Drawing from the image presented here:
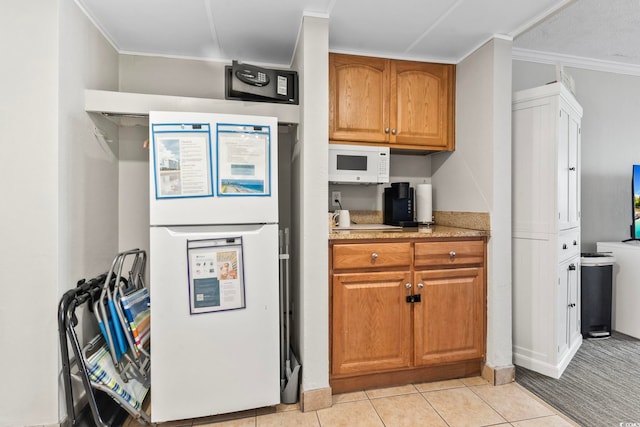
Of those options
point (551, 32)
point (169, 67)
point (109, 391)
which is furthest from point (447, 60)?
point (109, 391)

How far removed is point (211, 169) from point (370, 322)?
1.35 m

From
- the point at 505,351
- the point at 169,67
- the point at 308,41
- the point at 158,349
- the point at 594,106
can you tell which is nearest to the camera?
the point at 158,349

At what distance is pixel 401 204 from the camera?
2.66 metres

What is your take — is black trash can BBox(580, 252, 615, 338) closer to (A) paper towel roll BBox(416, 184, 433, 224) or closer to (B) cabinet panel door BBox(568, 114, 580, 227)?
(B) cabinet panel door BBox(568, 114, 580, 227)

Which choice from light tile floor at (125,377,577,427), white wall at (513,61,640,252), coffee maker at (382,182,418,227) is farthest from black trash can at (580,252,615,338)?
coffee maker at (382,182,418,227)

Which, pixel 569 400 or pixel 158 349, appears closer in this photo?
pixel 158 349

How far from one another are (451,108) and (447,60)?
37 cm

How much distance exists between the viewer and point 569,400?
6.76ft

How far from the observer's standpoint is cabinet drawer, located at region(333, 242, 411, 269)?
2105 millimetres

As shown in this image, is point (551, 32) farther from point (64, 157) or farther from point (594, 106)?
point (64, 157)

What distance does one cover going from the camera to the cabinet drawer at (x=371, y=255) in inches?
82.9

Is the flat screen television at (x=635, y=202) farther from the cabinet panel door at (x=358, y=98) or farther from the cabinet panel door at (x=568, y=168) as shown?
the cabinet panel door at (x=358, y=98)

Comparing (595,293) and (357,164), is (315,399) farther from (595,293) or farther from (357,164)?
(595,293)

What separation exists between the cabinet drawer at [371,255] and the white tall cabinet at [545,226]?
954 millimetres
